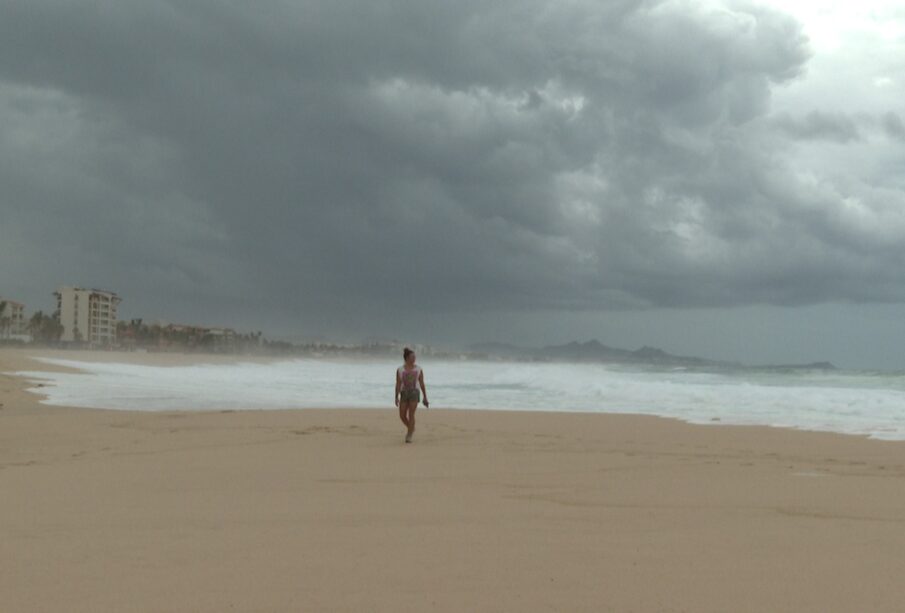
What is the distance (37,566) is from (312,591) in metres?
1.82

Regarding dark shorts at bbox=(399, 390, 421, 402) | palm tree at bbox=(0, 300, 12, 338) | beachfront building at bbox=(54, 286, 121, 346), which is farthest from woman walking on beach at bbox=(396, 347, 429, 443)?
beachfront building at bbox=(54, 286, 121, 346)

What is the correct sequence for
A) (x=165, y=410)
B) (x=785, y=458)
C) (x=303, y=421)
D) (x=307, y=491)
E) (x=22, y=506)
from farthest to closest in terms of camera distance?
(x=165, y=410) → (x=303, y=421) → (x=785, y=458) → (x=307, y=491) → (x=22, y=506)

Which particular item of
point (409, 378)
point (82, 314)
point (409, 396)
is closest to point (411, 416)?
point (409, 396)

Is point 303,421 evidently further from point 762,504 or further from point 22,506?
point 762,504

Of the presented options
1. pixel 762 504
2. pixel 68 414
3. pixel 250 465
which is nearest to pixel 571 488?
pixel 762 504

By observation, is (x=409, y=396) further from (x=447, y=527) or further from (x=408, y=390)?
(x=447, y=527)

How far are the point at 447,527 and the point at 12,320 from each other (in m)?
146

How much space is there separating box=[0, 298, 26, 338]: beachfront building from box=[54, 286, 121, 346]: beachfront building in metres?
7.06

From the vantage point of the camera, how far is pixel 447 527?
5.43 meters

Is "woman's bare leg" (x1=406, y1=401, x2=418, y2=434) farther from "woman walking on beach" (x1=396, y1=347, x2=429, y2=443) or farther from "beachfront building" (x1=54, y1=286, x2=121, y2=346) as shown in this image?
"beachfront building" (x1=54, y1=286, x2=121, y2=346)

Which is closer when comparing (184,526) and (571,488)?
(184,526)

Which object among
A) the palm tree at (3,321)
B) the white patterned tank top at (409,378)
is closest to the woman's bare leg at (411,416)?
the white patterned tank top at (409,378)

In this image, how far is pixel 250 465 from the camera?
8.64 m

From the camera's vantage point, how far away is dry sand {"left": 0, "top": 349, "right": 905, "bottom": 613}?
13.0 ft
